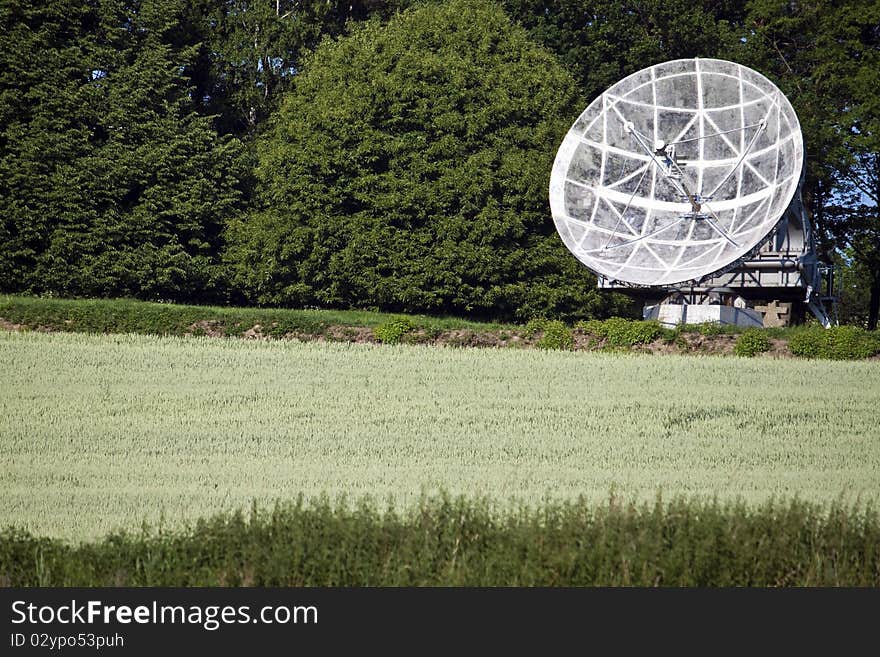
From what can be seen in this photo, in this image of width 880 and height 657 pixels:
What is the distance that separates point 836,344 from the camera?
105ft

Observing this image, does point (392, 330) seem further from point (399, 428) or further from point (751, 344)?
point (399, 428)

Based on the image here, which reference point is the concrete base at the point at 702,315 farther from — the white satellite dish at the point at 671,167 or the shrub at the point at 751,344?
the shrub at the point at 751,344

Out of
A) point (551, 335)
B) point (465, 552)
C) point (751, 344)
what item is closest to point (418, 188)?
point (551, 335)

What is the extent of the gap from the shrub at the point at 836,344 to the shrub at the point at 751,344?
76 centimetres

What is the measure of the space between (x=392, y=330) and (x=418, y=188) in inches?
466

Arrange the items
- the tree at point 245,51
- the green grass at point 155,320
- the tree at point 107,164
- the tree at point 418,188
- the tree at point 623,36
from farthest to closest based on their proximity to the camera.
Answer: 1. the tree at point 245,51
2. the tree at point 623,36
3. the tree at point 107,164
4. the tree at point 418,188
5. the green grass at point 155,320

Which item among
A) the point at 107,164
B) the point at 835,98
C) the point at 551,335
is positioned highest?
the point at 835,98

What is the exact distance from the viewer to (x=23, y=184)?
144 feet

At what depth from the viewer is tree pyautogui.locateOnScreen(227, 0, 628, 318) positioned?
4375 centimetres

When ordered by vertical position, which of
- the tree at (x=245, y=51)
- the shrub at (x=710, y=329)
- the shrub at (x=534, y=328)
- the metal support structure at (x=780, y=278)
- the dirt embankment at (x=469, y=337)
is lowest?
the dirt embankment at (x=469, y=337)

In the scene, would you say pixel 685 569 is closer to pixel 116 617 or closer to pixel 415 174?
pixel 116 617

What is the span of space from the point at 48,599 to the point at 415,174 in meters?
35.3

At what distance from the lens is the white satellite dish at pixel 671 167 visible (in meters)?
35.9

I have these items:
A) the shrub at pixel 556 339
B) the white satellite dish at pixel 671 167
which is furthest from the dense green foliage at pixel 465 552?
the white satellite dish at pixel 671 167
